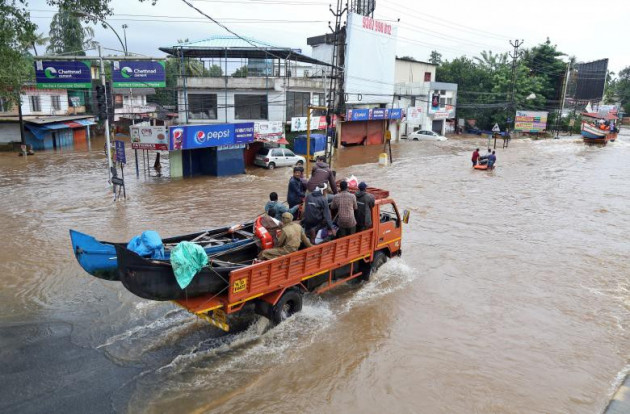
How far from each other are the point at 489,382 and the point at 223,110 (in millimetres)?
25041

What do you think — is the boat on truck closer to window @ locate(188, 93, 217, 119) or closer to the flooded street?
the flooded street

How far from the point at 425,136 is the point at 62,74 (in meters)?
29.0

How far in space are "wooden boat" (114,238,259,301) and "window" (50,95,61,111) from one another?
36.9 m

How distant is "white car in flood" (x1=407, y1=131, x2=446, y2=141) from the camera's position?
4209 centimetres

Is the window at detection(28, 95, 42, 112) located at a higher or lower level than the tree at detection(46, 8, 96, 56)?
lower

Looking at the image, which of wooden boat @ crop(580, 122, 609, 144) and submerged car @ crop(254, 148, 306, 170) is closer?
submerged car @ crop(254, 148, 306, 170)

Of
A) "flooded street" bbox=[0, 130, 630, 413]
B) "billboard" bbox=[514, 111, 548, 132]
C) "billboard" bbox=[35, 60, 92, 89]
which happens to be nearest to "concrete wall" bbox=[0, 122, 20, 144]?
"billboard" bbox=[35, 60, 92, 89]

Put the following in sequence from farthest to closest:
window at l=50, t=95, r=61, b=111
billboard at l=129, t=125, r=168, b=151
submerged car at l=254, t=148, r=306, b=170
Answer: window at l=50, t=95, r=61, b=111 → submerged car at l=254, t=148, r=306, b=170 → billboard at l=129, t=125, r=168, b=151

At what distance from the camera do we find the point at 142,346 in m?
7.05

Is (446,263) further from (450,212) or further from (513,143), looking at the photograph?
(513,143)

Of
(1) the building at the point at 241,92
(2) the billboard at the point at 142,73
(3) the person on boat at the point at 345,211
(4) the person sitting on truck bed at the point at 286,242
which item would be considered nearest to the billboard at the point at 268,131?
(1) the building at the point at 241,92

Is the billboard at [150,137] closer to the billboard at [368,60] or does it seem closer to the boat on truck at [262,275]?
the boat on truck at [262,275]

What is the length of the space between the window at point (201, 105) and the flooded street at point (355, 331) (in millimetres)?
13629

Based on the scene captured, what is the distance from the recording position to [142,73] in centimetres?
3297
